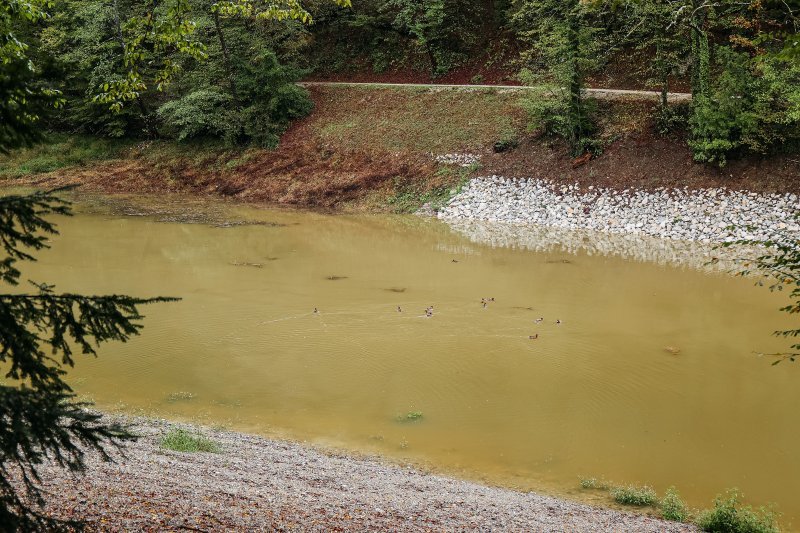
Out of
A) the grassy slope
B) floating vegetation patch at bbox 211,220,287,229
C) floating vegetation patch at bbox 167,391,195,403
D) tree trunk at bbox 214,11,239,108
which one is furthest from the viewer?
tree trunk at bbox 214,11,239,108

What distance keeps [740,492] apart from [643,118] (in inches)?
771

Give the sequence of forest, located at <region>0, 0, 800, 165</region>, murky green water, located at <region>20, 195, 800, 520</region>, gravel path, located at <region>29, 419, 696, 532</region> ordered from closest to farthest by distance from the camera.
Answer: gravel path, located at <region>29, 419, 696, 532</region> < murky green water, located at <region>20, 195, 800, 520</region> < forest, located at <region>0, 0, 800, 165</region>

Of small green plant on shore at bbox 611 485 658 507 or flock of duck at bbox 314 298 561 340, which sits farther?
flock of duck at bbox 314 298 561 340

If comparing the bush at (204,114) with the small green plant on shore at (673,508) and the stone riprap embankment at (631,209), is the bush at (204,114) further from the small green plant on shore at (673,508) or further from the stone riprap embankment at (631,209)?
the small green plant on shore at (673,508)

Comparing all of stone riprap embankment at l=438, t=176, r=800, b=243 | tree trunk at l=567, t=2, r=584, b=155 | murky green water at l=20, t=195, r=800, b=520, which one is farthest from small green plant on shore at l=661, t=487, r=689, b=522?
tree trunk at l=567, t=2, r=584, b=155

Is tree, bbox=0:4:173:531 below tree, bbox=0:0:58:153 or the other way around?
below

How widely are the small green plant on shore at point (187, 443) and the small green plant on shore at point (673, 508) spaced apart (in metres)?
4.96

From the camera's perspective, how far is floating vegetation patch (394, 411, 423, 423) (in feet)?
29.9

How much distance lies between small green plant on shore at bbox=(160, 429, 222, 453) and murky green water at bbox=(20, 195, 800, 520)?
1.24 meters

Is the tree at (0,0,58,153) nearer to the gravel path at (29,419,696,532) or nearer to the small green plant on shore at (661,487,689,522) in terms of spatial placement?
the gravel path at (29,419,696,532)

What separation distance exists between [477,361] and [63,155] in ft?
96.5

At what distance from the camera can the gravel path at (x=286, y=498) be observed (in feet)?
16.3

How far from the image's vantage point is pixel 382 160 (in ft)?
90.4

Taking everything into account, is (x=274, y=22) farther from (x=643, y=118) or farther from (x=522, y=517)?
(x=522, y=517)
